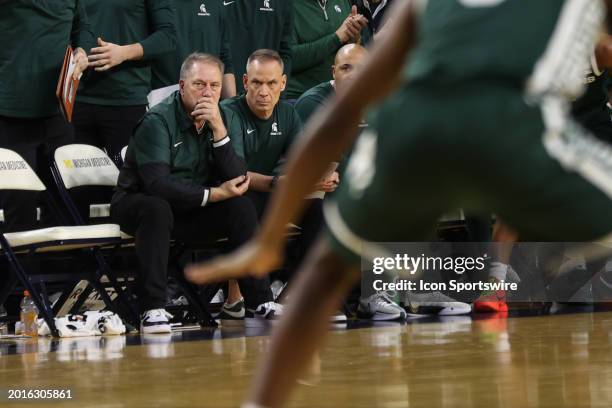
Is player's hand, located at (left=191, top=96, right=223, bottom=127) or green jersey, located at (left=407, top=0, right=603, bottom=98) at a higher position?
player's hand, located at (left=191, top=96, right=223, bottom=127)

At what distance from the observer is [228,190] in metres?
6.30

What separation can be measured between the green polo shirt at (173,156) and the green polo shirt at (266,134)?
1.34 ft

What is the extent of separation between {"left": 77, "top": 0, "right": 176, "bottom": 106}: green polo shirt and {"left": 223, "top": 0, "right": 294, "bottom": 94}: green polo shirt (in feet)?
2.57

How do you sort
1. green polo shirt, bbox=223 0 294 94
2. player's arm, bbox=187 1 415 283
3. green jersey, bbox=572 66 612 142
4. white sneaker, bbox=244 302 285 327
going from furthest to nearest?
green polo shirt, bbox=223 0 294 94
green jersey, bbox=572 66 612 142
white sneaker, bbox=244 302 285 327
player's arm, bbox=187 1 415 283

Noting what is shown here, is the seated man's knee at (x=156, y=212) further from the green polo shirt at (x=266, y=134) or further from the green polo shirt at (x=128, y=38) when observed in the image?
the green polo shirt at (x=266, y=134)

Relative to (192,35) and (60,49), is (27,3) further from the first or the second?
(192,35)

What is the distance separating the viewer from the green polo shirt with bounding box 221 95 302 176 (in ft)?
22.8

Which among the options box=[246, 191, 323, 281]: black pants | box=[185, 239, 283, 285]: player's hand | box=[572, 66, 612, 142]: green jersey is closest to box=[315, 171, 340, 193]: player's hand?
box=[246, 191, 323, 281]: black pants

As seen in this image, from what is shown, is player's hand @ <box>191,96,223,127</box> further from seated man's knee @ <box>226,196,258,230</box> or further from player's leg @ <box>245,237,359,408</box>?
player's leg @ <box>245,237,359,408</box>

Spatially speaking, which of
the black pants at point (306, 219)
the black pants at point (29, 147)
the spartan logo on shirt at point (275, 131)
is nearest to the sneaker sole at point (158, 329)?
the black pants at point (29, 147)

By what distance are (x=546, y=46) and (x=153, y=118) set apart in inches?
194

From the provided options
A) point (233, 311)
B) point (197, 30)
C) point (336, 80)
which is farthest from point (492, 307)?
point (197, 30)

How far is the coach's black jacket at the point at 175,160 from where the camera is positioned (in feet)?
20.5

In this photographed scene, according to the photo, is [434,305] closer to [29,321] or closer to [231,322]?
[231,322]
